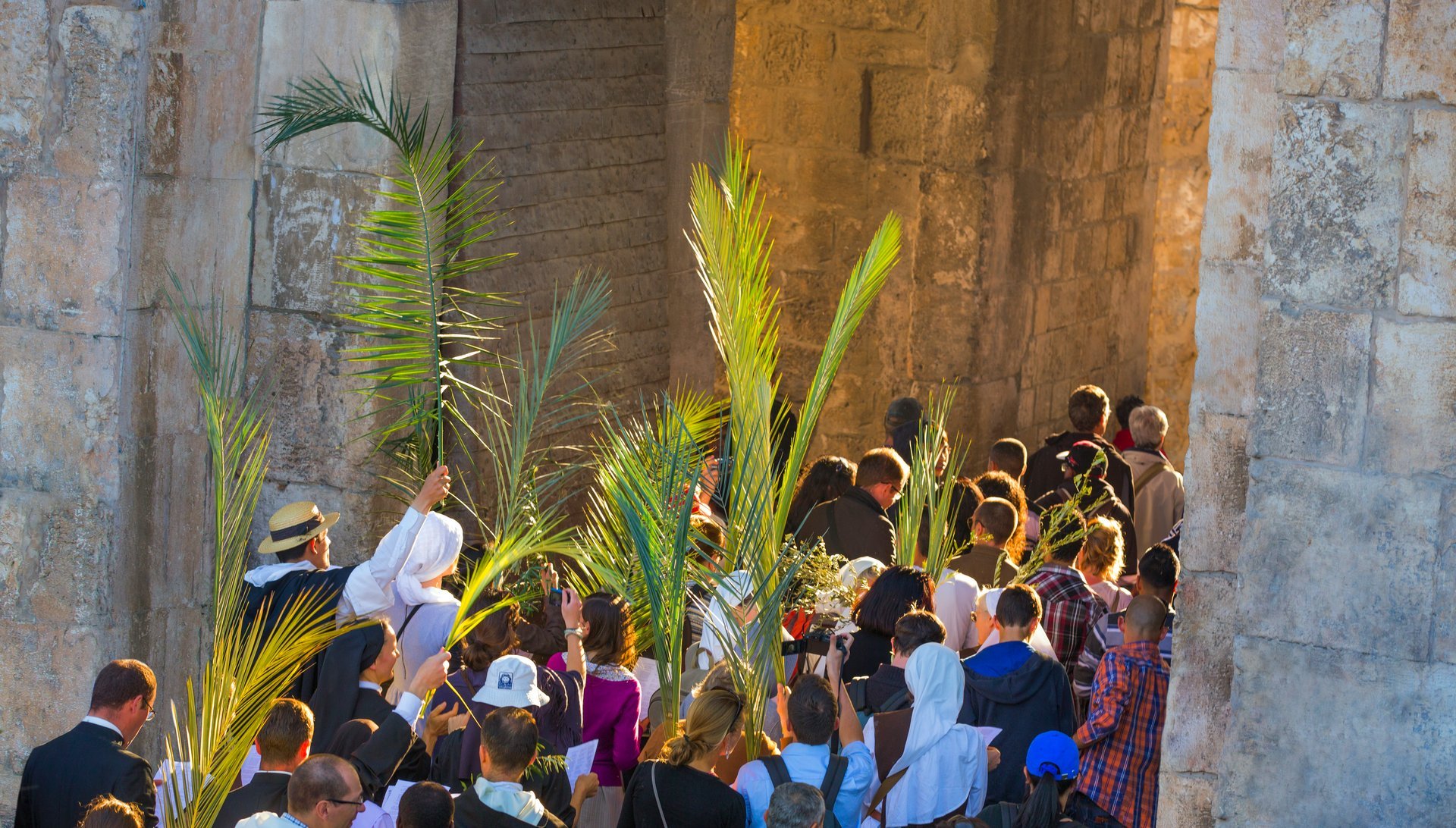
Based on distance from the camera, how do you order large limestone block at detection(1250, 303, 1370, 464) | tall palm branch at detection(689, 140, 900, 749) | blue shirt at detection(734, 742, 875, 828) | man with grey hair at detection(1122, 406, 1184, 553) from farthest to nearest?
man with grey hair at detection(1122, 406, 1184, 553)
tall palm branch at detection(689, 140, 900, 749)
blue shirt at detection(734, 742, 875, 828)
large limestone block at detection(1250, 303, 1370, 464)

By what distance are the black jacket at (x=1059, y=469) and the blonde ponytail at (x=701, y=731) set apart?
382 centimetres

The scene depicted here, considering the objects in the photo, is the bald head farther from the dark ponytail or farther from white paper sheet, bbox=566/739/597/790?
white paper sheet, bbox=566/739/597/790

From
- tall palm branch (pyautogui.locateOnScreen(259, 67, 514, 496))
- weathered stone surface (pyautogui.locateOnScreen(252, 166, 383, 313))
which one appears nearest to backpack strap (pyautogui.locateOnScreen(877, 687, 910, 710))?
tall palm branch (pyautogui.locateOnScreen(259, 67, 514, 496))

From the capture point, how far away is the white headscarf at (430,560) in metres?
5.02

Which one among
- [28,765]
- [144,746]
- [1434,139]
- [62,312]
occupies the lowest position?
[144,746]

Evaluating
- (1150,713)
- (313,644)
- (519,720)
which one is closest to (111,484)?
(313,644)

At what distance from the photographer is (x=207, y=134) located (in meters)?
5.73

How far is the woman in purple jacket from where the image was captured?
14.6 ft

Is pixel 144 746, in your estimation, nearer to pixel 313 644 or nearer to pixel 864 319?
pixel 313 644

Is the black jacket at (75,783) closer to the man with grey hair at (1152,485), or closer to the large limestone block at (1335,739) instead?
the large limestone block at (1335,739)

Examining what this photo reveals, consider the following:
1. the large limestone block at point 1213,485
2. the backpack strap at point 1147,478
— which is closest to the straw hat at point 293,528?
the large limestone block at point 1213,485

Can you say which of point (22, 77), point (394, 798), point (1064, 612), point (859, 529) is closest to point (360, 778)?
point (394, 798)

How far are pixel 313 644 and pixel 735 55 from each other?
20.1ft

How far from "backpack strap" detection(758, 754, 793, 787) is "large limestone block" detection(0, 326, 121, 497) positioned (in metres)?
2.69
